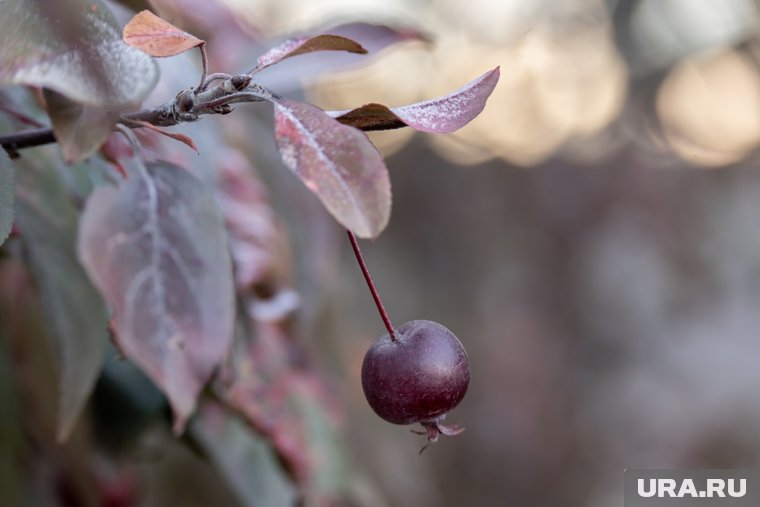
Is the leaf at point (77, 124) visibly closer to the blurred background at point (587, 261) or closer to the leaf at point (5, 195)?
the leaf at point (5, 195)

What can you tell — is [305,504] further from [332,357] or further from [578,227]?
[578,227]

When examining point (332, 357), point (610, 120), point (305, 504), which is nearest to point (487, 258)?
point (610, 120)

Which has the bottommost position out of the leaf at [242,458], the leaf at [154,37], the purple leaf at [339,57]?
the leaf at [242,458]

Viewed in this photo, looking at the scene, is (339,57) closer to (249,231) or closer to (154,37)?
(249,231)

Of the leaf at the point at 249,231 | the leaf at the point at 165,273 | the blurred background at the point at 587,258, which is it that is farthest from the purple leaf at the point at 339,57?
the blurred background at the point at 587,258

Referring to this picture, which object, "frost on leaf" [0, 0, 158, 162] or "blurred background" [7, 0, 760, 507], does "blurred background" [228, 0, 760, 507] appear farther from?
"frost on leaf" [0, 0, 158, 162]

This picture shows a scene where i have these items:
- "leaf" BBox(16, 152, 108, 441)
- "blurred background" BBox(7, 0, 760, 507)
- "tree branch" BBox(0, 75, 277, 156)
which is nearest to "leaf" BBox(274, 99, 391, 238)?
"tree branch" BBox(0, 75, 277, 156)
